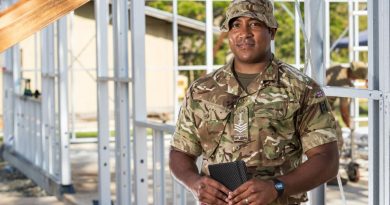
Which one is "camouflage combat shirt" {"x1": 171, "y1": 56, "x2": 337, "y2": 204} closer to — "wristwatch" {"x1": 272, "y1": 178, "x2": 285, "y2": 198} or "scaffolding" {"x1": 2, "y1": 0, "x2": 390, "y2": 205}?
"wristwatch" {"x1": 272, "y1": 178, "x2": 285, "y2": 198}

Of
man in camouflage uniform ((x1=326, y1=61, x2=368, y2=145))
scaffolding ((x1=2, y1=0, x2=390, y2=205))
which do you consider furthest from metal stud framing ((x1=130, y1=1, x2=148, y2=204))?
man in camouflage uniform ((x1=326, y1=61, x2=368, y2=145))

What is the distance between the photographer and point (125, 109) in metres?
6.99

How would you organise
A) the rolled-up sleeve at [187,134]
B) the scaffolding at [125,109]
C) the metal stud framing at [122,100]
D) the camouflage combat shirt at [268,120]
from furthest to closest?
1. the metal stud framing at [122,100]
2. the scaffolding at [125,109]
3. the rolled-up sleeve at [187,134]
4. the camouflage combat shirt at [268,120]

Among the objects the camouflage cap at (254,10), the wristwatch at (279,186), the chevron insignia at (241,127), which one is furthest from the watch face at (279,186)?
the camouflage cap at (254,10)

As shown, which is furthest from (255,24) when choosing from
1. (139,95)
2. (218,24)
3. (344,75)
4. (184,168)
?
(218,24)

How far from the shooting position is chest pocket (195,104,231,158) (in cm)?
299

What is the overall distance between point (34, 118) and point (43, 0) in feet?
32.8

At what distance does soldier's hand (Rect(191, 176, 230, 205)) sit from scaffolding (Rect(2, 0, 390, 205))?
0.85 metres

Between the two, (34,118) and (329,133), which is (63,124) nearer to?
(34,118)

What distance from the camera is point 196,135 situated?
308 cm

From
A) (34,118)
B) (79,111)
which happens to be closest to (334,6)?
(79,111)

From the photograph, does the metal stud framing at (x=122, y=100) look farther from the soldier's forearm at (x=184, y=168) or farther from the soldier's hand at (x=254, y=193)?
the soldier's hand at (x=254, y=193)

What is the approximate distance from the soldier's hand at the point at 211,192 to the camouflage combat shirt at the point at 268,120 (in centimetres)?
18

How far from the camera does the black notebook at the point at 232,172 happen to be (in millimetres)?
2775
